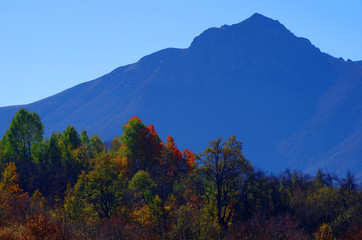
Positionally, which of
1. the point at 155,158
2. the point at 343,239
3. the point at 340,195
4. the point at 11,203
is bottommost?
the point at 343,239

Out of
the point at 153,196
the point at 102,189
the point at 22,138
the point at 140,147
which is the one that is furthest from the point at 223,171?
the point at 22,138

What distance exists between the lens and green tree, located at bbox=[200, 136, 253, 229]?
46.3 metres

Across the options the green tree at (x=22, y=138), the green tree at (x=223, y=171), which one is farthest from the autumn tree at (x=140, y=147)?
the green tree at (x=223, y=171)

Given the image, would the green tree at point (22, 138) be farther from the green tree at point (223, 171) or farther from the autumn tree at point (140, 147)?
the green tree at point (223, 171)

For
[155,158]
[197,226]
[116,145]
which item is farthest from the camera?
[116,145]

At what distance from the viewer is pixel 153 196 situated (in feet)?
159

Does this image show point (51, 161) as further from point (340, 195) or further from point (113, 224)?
point (340, 195)

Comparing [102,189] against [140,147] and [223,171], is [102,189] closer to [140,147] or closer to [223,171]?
[223,171]

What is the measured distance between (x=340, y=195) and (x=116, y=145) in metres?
49.6

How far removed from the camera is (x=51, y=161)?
68688 millimetres

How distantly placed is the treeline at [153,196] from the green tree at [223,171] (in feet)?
0.41

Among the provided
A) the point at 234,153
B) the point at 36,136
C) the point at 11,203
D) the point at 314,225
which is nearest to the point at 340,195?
the point at 314,225

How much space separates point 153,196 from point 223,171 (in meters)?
9.60

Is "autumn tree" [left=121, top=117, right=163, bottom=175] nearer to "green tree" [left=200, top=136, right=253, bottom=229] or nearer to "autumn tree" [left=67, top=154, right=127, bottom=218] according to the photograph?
"green tree" [left=200, top=136, right=253, bottom=229]
